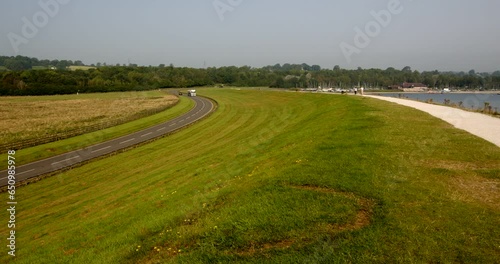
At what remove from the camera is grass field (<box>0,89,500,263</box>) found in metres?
8.95

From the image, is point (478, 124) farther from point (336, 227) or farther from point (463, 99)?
point (463, 99)

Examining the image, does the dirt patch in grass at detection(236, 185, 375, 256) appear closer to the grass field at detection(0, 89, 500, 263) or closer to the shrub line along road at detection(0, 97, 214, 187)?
the grass field at detection(0, 89, 500, 263)

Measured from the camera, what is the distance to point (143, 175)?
1084 inches

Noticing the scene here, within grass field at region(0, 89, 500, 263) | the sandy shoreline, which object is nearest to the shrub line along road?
grass field at region(0, 89, 500, 263)

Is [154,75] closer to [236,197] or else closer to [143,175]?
[143,175]

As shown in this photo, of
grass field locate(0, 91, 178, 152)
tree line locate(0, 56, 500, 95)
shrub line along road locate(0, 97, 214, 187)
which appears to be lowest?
shrub line along road locate(0, 97, 214, 187)

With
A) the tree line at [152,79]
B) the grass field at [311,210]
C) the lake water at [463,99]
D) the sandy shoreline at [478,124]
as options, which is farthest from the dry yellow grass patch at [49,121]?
the lake water at [463,99]

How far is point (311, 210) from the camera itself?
35.8 ft

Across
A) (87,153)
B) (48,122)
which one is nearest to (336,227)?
(87,153)

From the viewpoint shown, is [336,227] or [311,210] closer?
[336,227]

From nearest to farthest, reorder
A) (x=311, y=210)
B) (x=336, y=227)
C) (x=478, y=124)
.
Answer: (x=336, y=227)
(x=311, y=210)
(x=478, y=124)

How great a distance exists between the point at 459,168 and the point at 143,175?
2314 cm

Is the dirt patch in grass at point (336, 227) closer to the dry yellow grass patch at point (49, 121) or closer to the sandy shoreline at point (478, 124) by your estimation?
the sandy shoreline at point (478, 124)

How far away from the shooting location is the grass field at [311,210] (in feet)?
29.3
